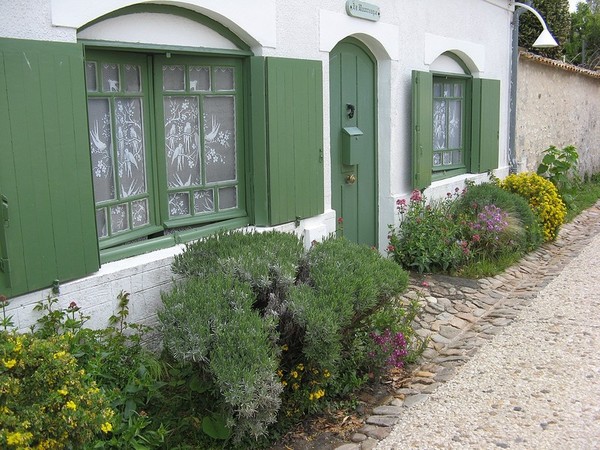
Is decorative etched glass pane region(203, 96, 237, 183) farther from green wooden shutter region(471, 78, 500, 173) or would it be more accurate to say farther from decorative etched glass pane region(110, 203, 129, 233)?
green wooden shutter region(471, 78, 500, 173)

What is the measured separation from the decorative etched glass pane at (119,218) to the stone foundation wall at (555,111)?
8.09 metres

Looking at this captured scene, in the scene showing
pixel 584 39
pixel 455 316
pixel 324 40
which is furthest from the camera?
pixel 584 39

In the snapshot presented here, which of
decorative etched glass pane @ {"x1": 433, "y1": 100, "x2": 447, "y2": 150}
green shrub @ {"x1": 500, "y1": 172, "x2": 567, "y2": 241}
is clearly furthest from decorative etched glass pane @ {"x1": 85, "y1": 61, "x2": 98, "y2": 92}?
green shrub @ {"x1": 500, "y1": 172, "x2": 567, "y2": 241}

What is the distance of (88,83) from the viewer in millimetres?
4457

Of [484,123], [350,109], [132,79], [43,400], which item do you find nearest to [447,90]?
[484,123]

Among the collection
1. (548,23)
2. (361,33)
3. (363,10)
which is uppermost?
(548,23)

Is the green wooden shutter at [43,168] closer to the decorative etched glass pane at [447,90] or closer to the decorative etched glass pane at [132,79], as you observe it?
the decorative etched glass pane at [132,79]

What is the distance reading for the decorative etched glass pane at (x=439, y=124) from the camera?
9039 millimetres

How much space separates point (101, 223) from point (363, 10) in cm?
359

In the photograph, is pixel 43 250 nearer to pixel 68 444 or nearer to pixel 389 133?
pixel 68 444

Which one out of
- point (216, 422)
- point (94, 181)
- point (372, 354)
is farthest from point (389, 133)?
point (216, 422)

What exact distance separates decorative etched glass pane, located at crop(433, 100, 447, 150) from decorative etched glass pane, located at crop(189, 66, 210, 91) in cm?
441

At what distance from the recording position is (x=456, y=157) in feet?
31.9

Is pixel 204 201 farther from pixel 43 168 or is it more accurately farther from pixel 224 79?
pixel 43 168
